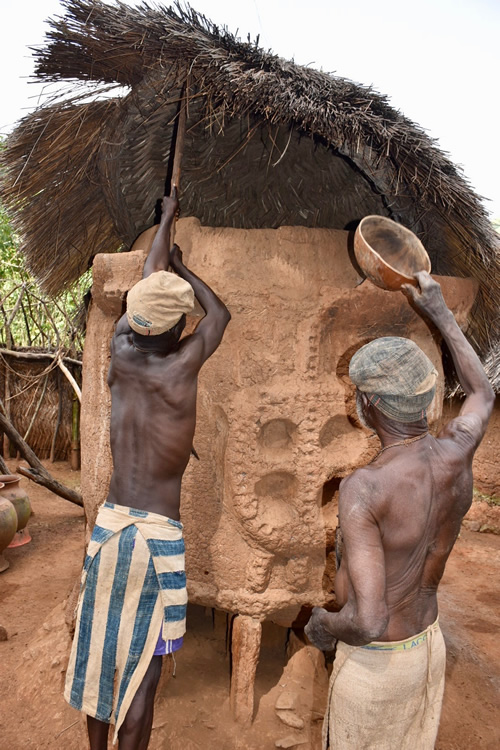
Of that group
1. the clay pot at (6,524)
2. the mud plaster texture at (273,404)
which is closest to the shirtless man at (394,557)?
the mud plaster texture at (273,404)

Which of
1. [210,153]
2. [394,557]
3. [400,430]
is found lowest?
[394,557]

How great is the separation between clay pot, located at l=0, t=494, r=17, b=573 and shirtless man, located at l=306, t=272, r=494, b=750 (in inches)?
148

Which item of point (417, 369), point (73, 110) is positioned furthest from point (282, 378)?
point (73, 110)

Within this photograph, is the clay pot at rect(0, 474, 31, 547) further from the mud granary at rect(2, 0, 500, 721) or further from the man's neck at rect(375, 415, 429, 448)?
the man's neck at rect(375, 415, 429, 448)

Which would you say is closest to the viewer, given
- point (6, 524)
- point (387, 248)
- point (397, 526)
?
point (397, 526)

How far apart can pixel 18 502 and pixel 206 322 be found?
4013mm

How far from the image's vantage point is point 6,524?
4.84 metres

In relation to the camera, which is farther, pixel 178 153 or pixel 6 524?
pixel 6 524

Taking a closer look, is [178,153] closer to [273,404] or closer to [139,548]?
[273,404]

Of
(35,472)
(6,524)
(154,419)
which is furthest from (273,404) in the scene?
(35,472)

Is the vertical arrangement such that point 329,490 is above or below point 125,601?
above

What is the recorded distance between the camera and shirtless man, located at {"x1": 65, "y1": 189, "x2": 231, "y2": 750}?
218cm

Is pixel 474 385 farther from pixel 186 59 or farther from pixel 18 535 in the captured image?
pixel 18 535

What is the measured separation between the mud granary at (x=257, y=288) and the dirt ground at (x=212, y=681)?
0.20 meters
